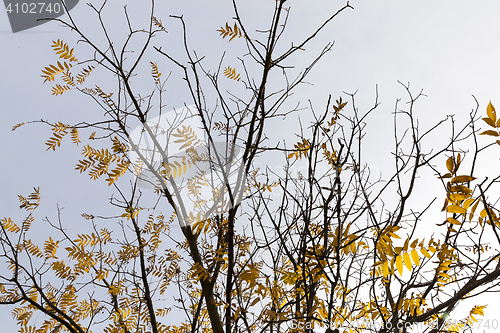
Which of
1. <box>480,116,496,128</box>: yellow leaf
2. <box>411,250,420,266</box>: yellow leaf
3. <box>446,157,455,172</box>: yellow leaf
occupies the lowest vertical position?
<box>411,250,420,266</box>: yellow leaf

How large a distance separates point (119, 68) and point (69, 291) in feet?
→ 9.60

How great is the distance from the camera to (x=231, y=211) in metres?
2.22

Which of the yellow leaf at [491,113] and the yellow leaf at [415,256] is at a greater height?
the yellow leaf at [491,113]

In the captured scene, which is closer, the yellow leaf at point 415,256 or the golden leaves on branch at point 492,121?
the golden leaves on branch at point 492,121

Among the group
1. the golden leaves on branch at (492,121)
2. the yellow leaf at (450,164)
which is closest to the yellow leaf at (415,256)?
the yellow leaf at (450,164)

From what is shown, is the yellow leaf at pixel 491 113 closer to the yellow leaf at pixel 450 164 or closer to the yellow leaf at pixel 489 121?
the yellow leaf at pixel 489 121

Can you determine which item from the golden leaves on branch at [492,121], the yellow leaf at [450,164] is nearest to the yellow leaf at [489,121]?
the golden leaves on branch at [492,121]

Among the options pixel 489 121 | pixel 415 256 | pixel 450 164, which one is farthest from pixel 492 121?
pixel 415 256

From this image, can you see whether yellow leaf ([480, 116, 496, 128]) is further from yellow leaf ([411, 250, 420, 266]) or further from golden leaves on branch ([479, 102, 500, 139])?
yellow leaf ([411, 250, 420, 266])

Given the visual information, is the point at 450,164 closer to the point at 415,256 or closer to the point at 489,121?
the point at 489,121

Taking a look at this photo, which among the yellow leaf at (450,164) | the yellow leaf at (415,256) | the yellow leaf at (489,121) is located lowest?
the yellow leaf at (415,256)

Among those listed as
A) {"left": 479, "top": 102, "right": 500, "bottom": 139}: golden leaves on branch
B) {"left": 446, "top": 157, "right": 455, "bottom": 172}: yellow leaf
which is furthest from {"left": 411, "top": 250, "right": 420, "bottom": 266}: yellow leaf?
{"left": 479, "top": 102, "right": 500, "bottom": 139}: golden leaves on branch

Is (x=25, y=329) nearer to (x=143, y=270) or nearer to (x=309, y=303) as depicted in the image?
(x=143, y=270)

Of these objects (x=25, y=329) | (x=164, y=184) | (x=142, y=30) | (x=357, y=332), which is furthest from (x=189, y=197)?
(x=25, y=329)
